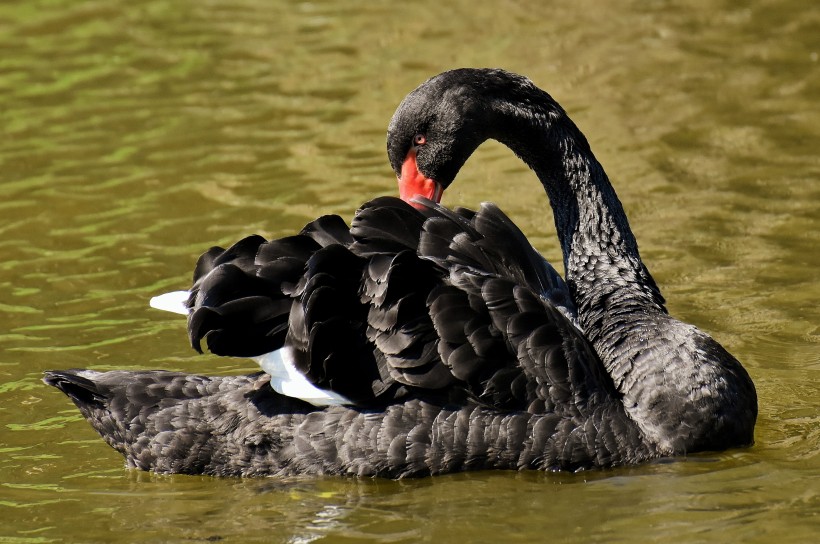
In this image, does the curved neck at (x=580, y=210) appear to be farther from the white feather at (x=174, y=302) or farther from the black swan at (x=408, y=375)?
the white feather at (x=174, y=302)

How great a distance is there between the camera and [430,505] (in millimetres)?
5242

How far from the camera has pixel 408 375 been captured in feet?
18.1

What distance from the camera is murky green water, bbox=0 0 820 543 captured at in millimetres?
5230

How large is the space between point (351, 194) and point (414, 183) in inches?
101

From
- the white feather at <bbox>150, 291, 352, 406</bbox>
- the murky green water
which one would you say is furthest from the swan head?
the murky green water

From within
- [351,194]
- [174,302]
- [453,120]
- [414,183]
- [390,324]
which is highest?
[351,194]

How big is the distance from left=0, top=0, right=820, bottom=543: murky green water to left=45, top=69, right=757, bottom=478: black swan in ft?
0.41

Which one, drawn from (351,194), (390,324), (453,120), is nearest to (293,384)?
(390,324)

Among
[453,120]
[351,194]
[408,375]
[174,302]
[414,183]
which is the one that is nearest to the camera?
[408,375]

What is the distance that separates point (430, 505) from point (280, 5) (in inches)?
339

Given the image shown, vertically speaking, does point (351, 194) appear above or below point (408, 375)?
above

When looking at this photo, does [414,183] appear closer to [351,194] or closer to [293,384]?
[293,384]

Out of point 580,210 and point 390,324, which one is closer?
point 390,324

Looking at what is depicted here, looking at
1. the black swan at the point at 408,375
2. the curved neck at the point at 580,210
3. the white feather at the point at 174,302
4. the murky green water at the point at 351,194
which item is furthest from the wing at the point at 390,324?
the curved neck at the point at 580,210
